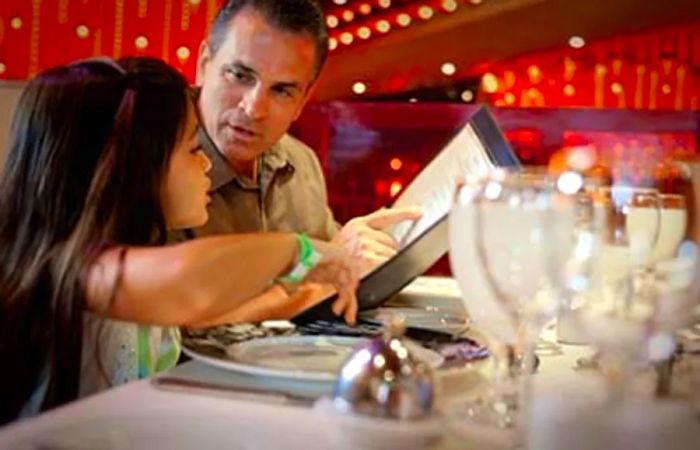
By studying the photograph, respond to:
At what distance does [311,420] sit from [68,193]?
61 centimetres

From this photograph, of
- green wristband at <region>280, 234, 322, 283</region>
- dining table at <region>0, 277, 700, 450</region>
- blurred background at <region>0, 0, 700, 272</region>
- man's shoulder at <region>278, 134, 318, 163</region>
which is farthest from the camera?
blurred background at <region>0, 0, 700, 272</region>

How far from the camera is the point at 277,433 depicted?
78cm

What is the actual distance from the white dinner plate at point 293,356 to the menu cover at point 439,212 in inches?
8.3

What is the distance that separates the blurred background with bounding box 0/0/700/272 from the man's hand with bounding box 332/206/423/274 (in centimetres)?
145

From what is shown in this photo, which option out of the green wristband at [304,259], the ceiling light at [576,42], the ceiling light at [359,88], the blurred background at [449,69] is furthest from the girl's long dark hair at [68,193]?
the ceiling light at [576,42]

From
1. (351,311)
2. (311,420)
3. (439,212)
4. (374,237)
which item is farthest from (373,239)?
(311,420)

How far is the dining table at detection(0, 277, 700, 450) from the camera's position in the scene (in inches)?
29.3

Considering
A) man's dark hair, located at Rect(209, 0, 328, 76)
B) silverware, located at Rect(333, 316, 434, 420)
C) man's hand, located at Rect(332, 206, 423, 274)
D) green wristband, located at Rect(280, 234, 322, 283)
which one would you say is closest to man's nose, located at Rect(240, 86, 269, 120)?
man's dark hair, located at Rect(209, 0, 328, 76)

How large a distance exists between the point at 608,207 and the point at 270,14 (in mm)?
1172

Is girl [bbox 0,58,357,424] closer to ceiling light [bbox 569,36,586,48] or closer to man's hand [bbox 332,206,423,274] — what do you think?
man's hand [bbox 332,206,423,274]

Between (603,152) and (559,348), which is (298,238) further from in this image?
(603,152)

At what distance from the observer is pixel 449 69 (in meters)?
3.31

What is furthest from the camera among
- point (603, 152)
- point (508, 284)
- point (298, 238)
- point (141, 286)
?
point (603, 152)

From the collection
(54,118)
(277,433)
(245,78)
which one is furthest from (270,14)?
(277,433)
